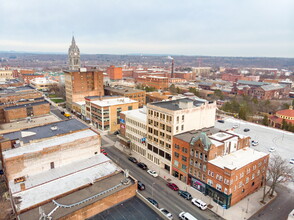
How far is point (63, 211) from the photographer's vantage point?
3088 cm

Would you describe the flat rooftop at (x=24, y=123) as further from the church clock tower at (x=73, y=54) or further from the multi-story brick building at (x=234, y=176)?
the church clock tower at (x=73, y=54)

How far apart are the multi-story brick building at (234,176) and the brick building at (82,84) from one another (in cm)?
9004

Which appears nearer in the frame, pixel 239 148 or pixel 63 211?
pixel 63 211

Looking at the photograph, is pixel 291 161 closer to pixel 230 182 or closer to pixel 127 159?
pixel 230 182

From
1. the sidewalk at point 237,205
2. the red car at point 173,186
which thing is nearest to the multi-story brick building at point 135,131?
the sidewalk at point 237,205

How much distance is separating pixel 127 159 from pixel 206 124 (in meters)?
26.4

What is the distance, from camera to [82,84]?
119438 mm

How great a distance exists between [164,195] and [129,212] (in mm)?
17811

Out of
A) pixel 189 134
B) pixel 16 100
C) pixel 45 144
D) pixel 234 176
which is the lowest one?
pixel 234 176

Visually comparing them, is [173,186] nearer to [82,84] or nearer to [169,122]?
[169,122]

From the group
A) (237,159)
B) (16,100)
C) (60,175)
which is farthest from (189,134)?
(16,100)

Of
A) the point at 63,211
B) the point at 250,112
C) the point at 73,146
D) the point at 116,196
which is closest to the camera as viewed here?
the point at 63,211

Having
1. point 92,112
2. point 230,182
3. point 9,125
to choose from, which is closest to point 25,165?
point 9,125

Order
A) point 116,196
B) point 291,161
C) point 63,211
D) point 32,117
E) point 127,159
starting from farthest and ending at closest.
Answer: point 32,117 < point 127,159 < point 291,161 < point 116,196 < point 63,211
